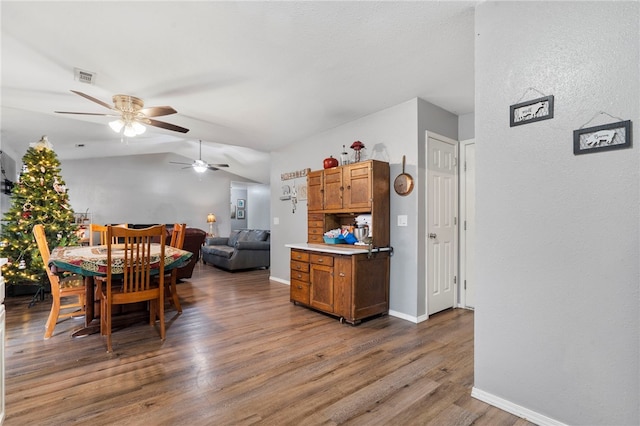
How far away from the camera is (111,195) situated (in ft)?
28.6

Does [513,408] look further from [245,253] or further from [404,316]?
[245,253]

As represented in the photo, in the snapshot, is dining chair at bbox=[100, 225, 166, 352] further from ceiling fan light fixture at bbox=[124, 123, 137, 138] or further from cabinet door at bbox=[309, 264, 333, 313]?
cabinet door at bbox=[309, 264, 333, 313]

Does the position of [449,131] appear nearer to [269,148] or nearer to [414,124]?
[414,124]

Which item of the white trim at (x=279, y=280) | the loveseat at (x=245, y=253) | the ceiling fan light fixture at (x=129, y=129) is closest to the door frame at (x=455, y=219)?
the white trim at (x=279, y=280)

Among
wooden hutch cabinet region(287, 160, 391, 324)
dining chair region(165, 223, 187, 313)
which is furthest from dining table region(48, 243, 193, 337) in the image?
wooden hutch cabinet region(287, 160, 391, 324)

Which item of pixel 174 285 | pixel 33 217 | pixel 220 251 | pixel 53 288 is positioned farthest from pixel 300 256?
pixel 33 217

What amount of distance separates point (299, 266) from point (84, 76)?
2.94 m

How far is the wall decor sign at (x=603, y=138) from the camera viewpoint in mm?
1472

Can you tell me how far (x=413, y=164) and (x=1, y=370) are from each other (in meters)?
3.51

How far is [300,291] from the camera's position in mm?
3945

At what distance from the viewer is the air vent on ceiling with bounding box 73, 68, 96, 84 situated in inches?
111

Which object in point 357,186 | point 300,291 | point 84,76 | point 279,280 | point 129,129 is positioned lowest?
point 279,280

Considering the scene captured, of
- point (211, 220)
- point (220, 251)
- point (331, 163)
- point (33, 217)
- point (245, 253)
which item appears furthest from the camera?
point (211, 220)

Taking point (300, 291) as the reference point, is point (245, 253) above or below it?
above
